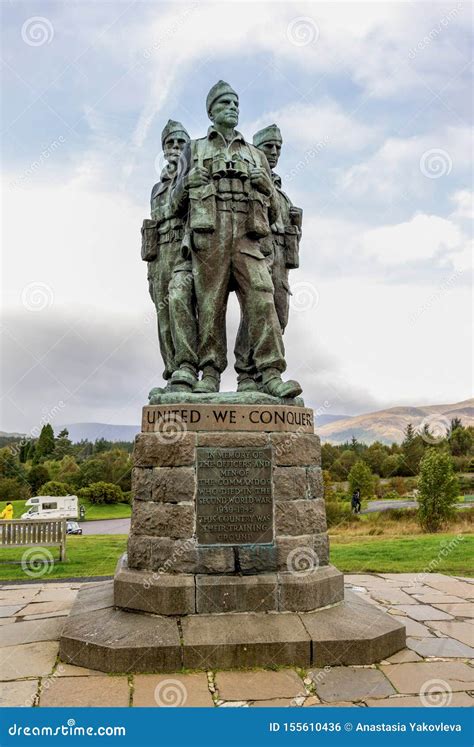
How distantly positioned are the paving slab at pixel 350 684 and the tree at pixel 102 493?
3047 cm

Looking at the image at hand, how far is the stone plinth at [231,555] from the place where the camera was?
4027mm

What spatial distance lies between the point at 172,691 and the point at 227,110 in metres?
4.66

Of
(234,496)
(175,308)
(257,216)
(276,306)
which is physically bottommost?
(234,496)

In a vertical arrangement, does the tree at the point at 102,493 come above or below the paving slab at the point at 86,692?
above

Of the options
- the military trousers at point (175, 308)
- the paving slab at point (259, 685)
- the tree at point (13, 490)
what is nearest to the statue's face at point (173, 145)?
the military trousers at point (175, 308)

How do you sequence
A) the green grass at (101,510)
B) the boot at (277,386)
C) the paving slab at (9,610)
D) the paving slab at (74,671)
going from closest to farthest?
1. the paving slab at (74,671)
2. the boot at (277,386)
3. the paving slab at (9,610)
4. the green grass at (101,510)

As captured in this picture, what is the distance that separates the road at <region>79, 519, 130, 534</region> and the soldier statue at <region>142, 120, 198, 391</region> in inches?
701

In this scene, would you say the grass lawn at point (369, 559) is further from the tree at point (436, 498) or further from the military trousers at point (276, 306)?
the tree at point (436, 498)

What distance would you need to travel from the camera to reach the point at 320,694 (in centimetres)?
352

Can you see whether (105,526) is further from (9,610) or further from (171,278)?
(171,278)

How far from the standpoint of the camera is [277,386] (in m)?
5.22

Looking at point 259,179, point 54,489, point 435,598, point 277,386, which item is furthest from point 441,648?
point 54,489

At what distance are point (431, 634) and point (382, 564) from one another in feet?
14.4

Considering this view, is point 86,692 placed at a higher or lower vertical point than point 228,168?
lower
